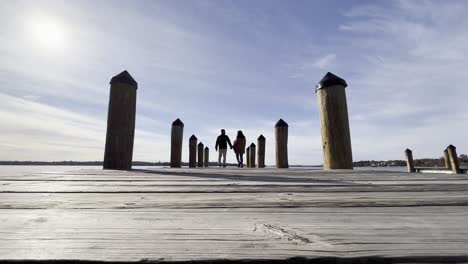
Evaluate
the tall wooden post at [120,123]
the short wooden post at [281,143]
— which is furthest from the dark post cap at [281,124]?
the tall wooden post at [120,123]

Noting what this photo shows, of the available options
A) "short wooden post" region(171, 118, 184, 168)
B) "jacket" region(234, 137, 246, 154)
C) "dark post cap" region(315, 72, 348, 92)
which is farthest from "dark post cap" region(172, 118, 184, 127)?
"dark post cap" region(315, 72, 348, 92)

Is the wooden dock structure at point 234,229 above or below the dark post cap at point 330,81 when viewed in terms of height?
below

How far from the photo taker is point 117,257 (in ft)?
2.22

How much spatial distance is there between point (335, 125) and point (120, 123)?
11.2ft

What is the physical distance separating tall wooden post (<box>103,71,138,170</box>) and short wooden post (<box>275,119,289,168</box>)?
5.52 m

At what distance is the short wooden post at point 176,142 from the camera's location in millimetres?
10016

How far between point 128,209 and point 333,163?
12.2ft

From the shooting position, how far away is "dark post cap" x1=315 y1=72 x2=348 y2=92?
14.4 feet

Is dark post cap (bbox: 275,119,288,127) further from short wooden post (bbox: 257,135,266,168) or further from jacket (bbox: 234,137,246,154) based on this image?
jacket (bbox: 234,137,246,154)

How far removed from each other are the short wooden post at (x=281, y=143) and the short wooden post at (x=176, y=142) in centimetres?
358

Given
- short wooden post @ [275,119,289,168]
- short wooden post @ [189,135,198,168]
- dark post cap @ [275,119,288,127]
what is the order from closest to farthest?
short wooden post @ [275,119,289,168] < dark post cap @ [275,119,288,127] < short wooden post @ [189,135,198,168]

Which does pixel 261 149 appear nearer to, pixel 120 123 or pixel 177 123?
pixel 177 123

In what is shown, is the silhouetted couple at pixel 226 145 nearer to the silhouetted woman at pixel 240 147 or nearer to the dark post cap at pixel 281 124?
the silhouetted woman at pixel 240 147

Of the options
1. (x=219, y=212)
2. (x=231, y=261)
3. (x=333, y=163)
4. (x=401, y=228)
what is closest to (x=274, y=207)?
(x=219, y=212)
